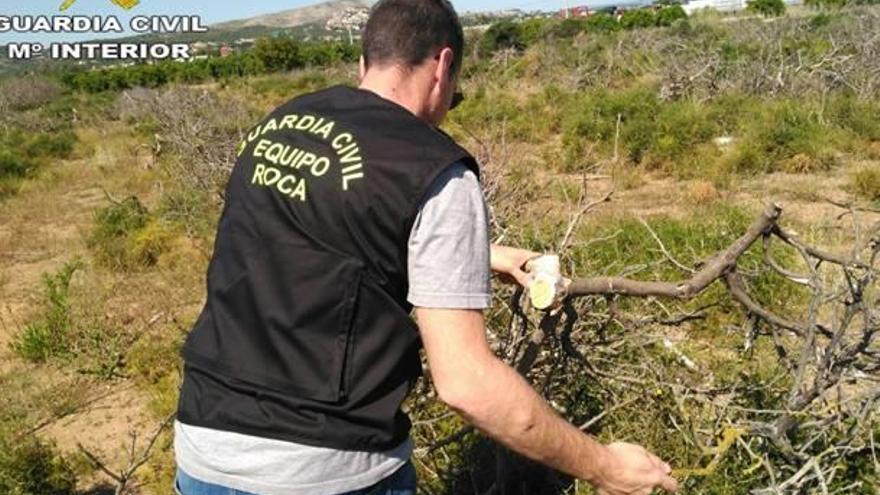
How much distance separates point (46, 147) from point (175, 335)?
31.4 ft

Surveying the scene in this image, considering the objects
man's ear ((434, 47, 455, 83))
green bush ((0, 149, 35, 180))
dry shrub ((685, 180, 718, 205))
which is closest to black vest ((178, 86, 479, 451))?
man's ear ((434, 47, 455, 83))

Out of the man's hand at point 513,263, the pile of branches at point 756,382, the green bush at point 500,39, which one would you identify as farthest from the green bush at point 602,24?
the man's hand at point 513,263

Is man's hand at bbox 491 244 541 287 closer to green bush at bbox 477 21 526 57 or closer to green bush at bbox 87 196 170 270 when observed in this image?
green bush at bbox 87 196 170 270

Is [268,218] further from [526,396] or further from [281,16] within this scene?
[281,16]

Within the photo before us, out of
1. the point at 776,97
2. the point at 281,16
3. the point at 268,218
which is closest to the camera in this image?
the point at 268,218

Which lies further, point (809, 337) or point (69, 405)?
point (69, 405)

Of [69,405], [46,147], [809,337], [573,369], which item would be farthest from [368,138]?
[46,147]

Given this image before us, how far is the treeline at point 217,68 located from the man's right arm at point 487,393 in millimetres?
26016

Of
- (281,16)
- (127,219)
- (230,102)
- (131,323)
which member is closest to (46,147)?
(230,102)

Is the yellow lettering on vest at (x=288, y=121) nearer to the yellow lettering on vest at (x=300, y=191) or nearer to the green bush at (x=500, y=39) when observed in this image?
the yellow lettering on vest at (x=300, y=191)

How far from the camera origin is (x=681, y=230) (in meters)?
5.33

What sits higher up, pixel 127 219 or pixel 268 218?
pixel 268 218

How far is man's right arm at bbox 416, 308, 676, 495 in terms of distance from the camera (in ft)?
4.10

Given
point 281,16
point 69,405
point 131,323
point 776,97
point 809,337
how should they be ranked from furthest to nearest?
point 281,16 < point 776,97 < point 131,323 < point 69,405 < point 809,337
